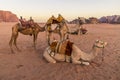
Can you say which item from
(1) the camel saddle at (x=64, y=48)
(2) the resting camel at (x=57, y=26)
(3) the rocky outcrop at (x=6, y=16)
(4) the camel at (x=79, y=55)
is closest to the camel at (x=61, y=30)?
(2) the resting camel at (x=57, y=26)

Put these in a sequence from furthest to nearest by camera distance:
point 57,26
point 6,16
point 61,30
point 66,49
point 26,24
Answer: point 6,16 < point 61,30 < point 57,26 < point 26,24 < point 66,49

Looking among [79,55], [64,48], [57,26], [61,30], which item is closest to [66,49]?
[64,48]

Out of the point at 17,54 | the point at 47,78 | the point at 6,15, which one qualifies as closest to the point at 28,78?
the point at 47,78

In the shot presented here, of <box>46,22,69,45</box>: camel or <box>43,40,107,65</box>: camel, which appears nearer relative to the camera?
<box>43,40,107,65</box>: camel

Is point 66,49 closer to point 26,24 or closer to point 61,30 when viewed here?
point 26,24

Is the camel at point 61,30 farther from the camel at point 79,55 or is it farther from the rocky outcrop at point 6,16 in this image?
the rocky outcrop at point 6,16

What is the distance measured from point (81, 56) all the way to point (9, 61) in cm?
308

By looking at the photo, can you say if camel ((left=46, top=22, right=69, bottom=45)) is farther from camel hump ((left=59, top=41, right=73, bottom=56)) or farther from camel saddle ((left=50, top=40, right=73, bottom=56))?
camel hump ((left=59, top=41, right=73, bottom=56))

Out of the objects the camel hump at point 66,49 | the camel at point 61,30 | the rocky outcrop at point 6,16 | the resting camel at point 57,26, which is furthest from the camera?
the rocky outcrop at point 6,16

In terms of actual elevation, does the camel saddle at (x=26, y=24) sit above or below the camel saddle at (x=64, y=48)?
above

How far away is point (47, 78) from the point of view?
7.36 m

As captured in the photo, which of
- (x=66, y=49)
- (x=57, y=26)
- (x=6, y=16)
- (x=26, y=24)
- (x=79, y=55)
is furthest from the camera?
(x=6, y=16)

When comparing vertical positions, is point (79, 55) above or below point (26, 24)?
below

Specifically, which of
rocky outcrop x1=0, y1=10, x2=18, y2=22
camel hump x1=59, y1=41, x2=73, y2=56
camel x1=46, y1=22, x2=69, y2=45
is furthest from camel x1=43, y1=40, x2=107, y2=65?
rocky outcrop x1=0, y1=10, x2=18, y2=22
